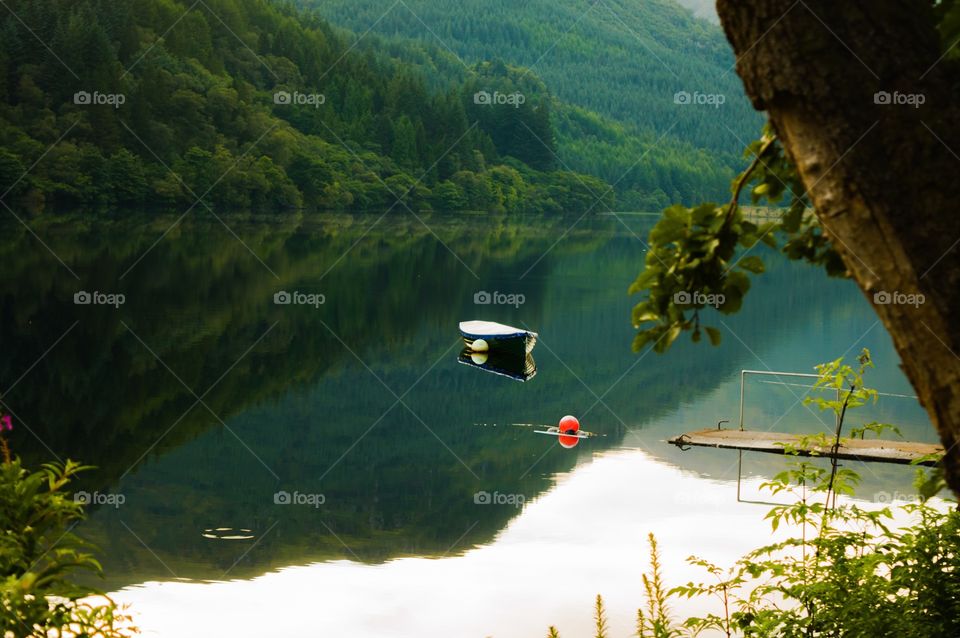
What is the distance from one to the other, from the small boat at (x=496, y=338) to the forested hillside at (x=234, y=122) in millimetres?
47624

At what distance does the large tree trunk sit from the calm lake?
260 inches

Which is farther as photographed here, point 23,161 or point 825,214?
point 23,161

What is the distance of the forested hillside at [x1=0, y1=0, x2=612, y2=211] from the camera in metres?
75.2

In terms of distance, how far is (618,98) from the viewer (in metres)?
172

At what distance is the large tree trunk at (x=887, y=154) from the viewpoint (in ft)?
6.77

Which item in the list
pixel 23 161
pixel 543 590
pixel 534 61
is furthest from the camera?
pixel 534 61

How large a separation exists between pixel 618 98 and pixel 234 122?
9457 cm

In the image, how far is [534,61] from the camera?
614ft

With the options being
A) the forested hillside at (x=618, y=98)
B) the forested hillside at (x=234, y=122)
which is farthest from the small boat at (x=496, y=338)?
the forested hillside at (x=618, y=98)

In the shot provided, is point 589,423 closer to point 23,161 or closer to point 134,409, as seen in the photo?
point 134,409

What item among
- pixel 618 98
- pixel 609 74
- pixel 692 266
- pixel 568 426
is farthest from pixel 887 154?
pixel 609 74

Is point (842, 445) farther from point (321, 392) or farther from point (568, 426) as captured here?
point (321, 392)

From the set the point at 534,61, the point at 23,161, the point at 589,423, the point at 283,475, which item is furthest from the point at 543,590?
the point at 534,61

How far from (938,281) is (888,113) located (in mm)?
311
